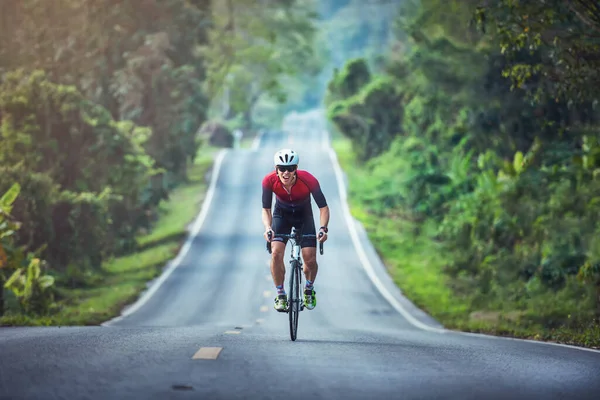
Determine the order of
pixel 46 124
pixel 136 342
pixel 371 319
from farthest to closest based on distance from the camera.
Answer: pixel 46 124 → pixel 371 319 → pixel 136 342

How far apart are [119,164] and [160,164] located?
10.4 metres

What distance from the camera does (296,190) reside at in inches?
475

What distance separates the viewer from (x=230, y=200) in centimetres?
5291

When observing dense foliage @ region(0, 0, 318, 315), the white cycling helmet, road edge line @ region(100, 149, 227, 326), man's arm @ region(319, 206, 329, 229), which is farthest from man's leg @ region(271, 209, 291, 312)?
road edge line @ region(100, 149, 227, 326)

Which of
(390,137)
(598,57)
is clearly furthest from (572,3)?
(390,137)

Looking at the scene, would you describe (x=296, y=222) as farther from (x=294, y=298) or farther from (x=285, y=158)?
(x=285, y=158)

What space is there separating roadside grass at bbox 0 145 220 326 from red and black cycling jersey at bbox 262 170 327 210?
813 cm

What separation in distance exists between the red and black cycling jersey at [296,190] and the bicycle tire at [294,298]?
81 centimetres

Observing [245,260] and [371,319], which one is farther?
[245,260]

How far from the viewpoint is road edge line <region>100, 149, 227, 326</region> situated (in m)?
26.7

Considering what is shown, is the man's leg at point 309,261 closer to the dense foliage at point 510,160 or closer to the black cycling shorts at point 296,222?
the black cycling shorts at point 296,222

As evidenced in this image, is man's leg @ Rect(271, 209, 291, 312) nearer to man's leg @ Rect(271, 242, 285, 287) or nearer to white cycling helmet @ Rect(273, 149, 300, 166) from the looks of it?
man's leg @ Rect(271, 242, 285, 287)

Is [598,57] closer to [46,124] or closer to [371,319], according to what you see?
[371,319]

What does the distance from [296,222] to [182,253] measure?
2696 centimetres
